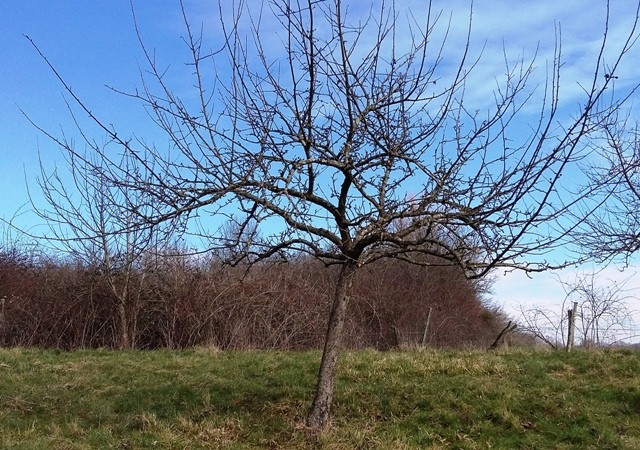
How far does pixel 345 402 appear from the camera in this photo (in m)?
7.71

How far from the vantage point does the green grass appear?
6652mm

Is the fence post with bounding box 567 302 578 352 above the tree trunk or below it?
above

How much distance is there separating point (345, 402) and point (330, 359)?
1.15 m

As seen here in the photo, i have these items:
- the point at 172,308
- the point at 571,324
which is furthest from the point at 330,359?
the point at 172,308

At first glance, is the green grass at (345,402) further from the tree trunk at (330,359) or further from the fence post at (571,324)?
the fence post at (571,324)

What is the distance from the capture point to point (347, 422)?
23.2 ft

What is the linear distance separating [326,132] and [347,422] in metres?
3.24

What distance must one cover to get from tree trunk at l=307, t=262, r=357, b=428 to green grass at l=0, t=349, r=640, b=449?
19 cm

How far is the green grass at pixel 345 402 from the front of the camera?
665 cm

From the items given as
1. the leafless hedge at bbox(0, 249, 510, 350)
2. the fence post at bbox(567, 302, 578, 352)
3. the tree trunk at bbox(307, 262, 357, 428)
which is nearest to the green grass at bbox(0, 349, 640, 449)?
the tree trunk at bbox(307, 262, 357, 428)

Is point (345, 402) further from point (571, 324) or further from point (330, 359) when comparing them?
point (571, 324)

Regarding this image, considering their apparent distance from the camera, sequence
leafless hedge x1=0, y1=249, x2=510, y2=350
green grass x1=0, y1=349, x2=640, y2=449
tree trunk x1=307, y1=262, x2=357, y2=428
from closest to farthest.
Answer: green grass x1=0, y1=349, x2=640, y2=449
tree trunk x1=307, y1=262, x2=357, y2=428
leafless hedge x1=0, y1=249, x2=510, y2=350

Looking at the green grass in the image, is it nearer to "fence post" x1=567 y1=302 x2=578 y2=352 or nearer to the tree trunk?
the tree trunk

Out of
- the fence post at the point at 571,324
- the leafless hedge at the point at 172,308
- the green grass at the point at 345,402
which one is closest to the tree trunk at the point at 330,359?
the green grass at the point at 345,402
